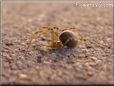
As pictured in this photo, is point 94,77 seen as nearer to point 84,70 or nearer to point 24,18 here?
point 84,70

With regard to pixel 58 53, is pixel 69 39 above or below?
above

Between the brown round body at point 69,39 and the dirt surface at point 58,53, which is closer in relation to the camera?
the dirt surface at point 58,53

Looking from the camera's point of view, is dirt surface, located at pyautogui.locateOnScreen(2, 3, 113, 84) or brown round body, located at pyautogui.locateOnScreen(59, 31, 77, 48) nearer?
dirt surface, located at pyautogui.locateOnScreen(2, 3, 113, 84)
